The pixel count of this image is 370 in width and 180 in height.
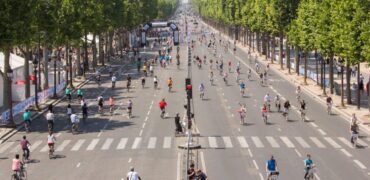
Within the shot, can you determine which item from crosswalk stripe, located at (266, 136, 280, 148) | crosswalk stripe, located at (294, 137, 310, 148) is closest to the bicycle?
crosswalk stripe, located at (266, 136, 280, 148)

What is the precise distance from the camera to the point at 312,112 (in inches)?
2365

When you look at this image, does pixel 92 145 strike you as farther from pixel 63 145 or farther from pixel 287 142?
pixel 287 142

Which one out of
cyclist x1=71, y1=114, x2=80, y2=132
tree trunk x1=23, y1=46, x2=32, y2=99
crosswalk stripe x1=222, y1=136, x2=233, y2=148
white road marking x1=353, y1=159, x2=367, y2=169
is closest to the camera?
white road marking x1=353, y1=159, x2=367, y2=169

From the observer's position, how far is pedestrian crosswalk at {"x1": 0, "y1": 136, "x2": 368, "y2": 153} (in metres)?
44.8

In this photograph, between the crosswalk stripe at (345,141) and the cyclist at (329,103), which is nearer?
the crosswalk stripe at (345,141)

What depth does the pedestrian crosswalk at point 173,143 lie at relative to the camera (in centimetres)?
4478

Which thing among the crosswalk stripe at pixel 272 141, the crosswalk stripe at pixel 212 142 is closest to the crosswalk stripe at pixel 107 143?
the crosswalk stripe at pixel 212 142

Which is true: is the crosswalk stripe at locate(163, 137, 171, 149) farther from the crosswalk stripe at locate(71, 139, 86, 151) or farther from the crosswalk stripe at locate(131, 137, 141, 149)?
the crosswalk stripe at locate(71, 139, 86, 151)

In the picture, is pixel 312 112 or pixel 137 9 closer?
pixel 312 112

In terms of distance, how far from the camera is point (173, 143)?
4600 centimetres

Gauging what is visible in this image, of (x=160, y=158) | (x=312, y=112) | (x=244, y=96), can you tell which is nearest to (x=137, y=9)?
(x=244, y=96)

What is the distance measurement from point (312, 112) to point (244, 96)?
12613 mm

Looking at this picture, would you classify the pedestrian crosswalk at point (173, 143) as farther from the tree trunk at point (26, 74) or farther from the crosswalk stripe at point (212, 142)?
the tree trunk at point (26, 74)

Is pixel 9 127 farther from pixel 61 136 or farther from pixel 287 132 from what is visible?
pixel 287 132
